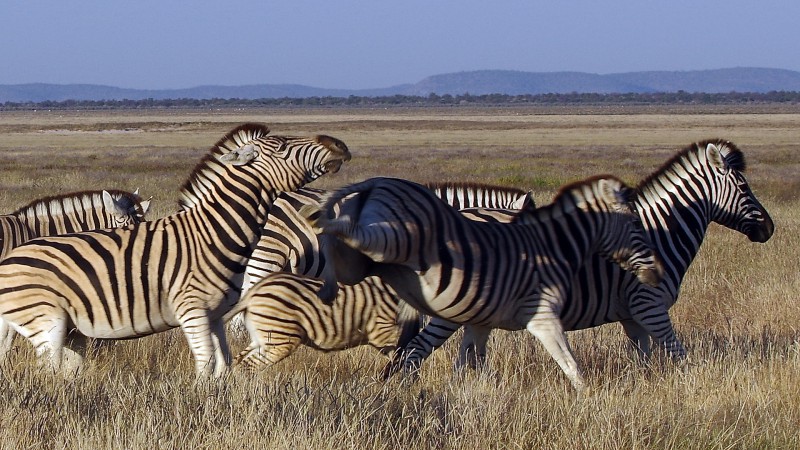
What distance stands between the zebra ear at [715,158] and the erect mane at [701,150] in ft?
0.26

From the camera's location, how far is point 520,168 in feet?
107

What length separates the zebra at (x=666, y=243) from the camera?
6648mm

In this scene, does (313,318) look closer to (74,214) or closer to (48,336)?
(48,336)

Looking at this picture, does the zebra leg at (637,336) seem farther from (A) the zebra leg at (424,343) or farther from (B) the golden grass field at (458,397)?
(A) the zebra leg at (424,343)

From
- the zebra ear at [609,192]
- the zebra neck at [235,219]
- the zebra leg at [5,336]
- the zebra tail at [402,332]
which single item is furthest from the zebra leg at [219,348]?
the zebra ear at [609,192]

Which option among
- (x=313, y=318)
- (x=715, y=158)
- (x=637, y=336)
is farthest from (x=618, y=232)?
(x=313, y=318)

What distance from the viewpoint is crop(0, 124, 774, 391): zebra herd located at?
17.9 feet

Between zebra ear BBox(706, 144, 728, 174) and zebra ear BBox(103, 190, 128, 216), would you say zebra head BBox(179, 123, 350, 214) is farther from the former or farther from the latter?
zebra ear BBox(706, 144, 728, 174)

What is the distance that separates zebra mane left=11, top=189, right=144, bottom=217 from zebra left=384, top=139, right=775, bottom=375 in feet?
9.86

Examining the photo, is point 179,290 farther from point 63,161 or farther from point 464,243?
point 63,161

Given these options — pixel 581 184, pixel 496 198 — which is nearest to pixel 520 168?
pixel 496 198

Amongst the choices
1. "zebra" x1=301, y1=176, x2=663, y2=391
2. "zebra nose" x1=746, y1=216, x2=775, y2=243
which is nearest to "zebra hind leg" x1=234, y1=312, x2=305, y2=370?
"zebra" x1=301, y1=176, x2=663, y2=391

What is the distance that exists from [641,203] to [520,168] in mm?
25530

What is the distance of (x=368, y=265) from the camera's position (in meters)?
5.47
